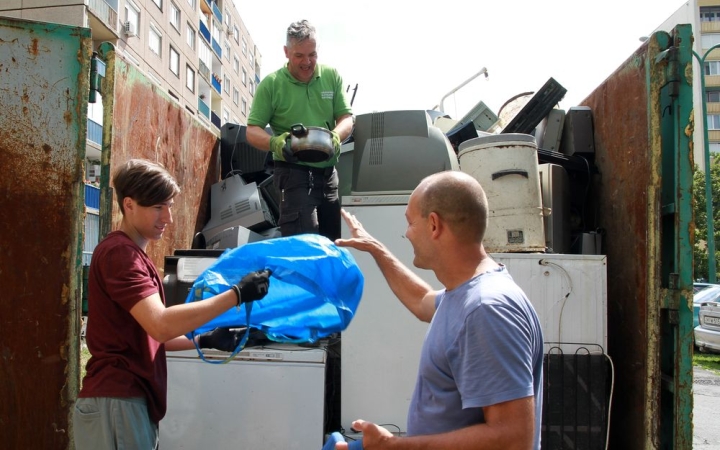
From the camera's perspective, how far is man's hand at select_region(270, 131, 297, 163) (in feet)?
9.98

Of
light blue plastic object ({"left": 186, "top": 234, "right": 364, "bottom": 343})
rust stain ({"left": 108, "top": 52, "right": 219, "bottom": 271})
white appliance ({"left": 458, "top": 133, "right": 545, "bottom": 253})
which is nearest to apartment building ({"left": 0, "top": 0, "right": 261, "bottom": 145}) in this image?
rust stain ({"left": 108, "top": 52, "right": 219, "bottom": 271})

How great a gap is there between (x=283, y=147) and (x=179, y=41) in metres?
26.1

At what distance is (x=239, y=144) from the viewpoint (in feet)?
13.9

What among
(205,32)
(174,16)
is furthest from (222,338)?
(205,32)

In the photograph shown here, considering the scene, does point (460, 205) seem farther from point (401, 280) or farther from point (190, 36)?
point (190, 36)

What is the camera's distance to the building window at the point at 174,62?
2577 centimetres

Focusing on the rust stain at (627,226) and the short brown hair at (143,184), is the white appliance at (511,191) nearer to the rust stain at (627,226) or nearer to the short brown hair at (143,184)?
the rust stain at (627,226)

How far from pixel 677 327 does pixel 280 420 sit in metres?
1.78

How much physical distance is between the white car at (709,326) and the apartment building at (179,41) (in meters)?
10.4

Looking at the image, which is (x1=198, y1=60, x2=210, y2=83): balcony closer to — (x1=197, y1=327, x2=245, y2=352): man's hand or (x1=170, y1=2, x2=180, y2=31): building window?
(x1=170, y1=2, x2=180, y2=31): building window

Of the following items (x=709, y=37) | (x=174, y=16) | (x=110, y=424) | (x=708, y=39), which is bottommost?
(x=110, y=424)

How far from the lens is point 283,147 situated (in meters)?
3.06

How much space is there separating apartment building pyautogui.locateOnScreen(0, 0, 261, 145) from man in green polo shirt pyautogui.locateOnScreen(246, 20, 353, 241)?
88cm

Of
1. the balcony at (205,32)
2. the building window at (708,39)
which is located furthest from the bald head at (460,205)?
the building window at (708,39)
